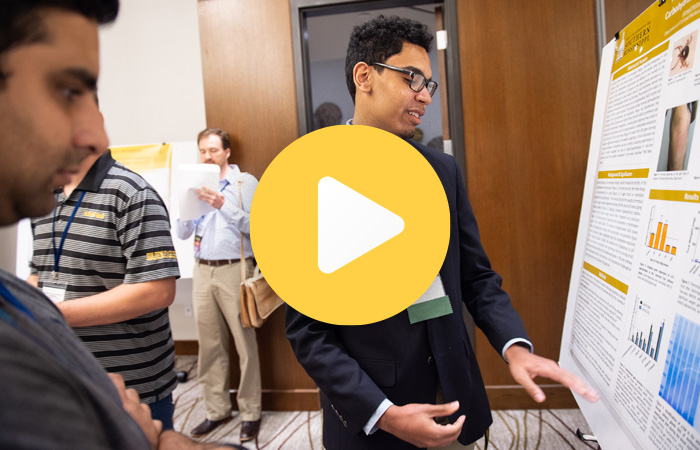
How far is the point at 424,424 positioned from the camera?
0.68m

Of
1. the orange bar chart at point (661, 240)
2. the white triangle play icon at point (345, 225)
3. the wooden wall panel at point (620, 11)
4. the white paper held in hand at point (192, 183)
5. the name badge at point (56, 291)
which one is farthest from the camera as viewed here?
the wooden wall panel at point (620, 11)

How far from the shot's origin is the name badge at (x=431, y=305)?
31.2 inches

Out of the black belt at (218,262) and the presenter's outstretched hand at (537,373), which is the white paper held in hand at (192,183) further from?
the presenter's outstretched hand at (537,373)

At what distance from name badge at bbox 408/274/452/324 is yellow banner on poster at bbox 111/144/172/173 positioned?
268 cm

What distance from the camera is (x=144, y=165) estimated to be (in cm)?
298

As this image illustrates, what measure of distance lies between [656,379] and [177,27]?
383 centimetres

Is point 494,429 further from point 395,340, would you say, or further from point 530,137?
point 395,340

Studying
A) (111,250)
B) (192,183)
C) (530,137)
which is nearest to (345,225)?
(111,250)

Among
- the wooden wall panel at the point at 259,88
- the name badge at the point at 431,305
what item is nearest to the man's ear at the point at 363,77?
the name badge at the point at 431,305

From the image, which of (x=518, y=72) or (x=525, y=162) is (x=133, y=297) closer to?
(x=525, y=162)

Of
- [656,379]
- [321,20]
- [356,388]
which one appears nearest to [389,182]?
[356,388]

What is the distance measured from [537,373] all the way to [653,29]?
0.82 m

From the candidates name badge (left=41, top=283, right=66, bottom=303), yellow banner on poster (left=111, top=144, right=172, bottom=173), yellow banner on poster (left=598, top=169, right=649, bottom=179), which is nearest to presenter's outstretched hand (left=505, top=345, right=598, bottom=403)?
yellow banner on poster (left=598, top=169, right=649, bottom=179)

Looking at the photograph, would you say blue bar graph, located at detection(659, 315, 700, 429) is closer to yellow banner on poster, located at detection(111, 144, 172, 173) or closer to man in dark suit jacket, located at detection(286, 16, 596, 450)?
man in dark suit jacket, located at detection(286, 16, 596, 450)
